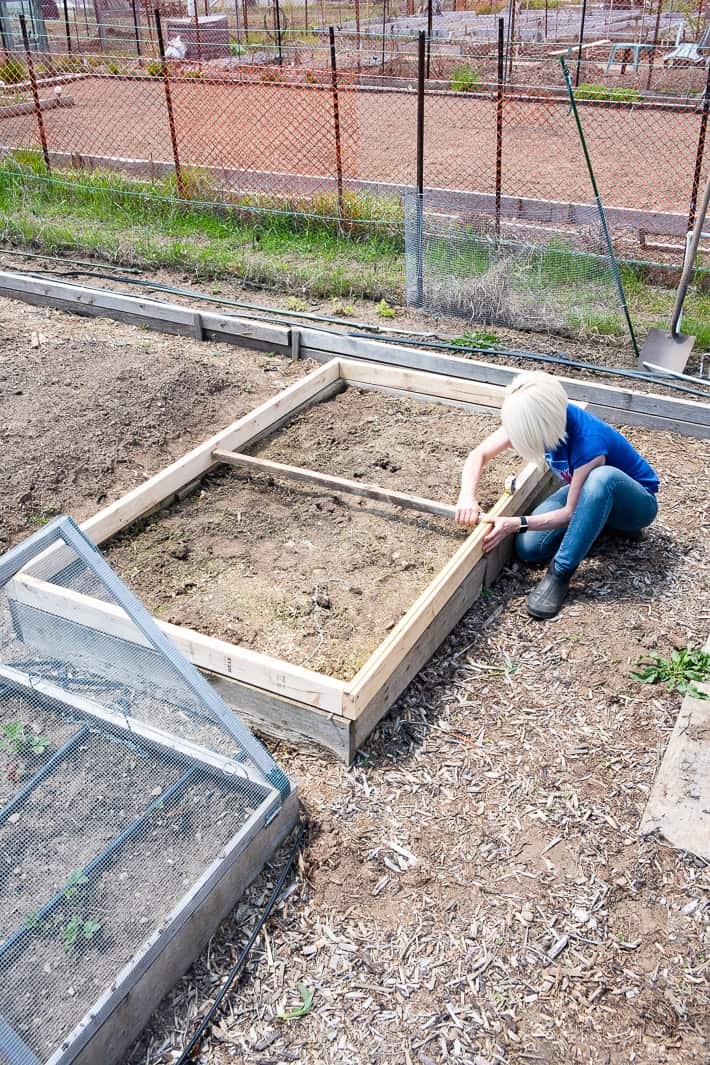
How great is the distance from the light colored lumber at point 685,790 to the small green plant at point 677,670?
186 mm

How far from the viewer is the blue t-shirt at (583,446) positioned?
385 centimetres

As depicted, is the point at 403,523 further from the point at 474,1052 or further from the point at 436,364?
the point at 474,1052

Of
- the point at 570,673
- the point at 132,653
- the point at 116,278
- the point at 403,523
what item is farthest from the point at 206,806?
the point at 116,278

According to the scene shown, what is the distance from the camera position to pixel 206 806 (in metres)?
2.77

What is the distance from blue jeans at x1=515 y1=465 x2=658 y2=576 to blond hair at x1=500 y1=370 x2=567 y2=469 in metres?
0.34

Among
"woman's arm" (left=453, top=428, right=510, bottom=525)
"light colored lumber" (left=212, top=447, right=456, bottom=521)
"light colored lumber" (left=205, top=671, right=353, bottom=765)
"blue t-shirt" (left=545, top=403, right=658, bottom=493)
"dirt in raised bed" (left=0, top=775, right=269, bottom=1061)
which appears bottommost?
"light colored lumber" (left=205, top=671, right=353, bottom=765)

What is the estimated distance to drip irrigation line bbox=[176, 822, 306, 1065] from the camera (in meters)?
2.42

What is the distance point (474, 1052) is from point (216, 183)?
8776mm

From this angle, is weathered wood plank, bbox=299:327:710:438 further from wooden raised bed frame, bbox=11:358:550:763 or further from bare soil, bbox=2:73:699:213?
bare soil, bbox=2:73:699:213

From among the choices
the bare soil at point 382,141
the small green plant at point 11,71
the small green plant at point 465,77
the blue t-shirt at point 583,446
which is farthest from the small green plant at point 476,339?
the small green plant at point 11,71

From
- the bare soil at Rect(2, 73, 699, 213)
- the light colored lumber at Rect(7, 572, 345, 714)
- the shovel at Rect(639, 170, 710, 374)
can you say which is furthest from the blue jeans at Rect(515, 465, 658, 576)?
the bare soil at Rect(2, 73, 699, 213)

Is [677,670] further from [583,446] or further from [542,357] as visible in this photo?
[542,357]

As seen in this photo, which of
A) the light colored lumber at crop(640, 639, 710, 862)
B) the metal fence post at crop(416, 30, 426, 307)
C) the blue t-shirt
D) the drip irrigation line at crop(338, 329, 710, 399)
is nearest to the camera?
the light colored lumber at crop(640, 639, 710, 862)

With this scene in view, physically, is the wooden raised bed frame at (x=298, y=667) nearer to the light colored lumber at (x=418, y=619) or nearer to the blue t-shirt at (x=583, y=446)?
the light colored lumber at (x=418, y=619)
